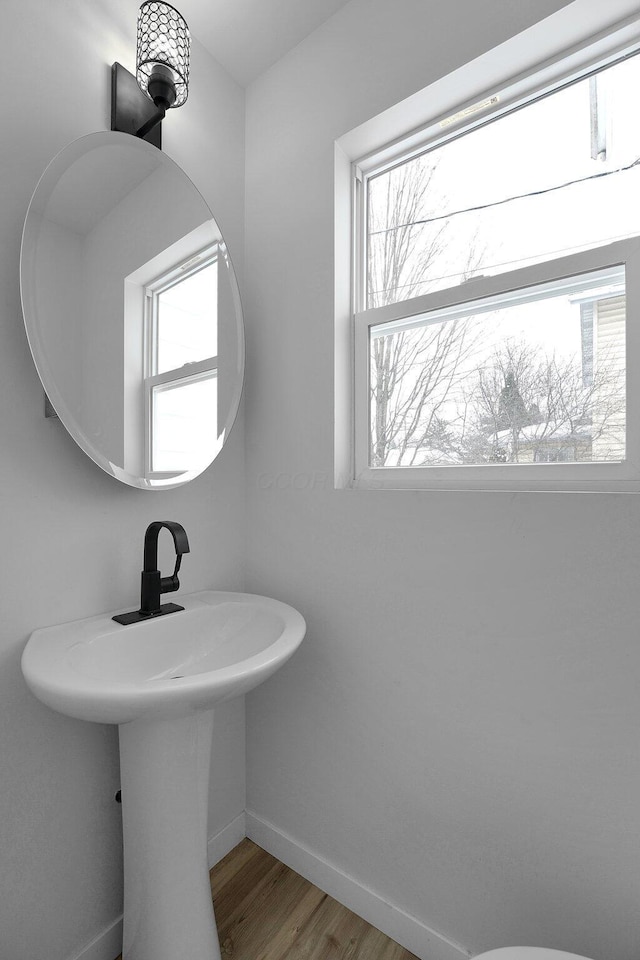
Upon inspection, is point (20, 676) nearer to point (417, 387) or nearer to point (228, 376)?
point (228, 376)

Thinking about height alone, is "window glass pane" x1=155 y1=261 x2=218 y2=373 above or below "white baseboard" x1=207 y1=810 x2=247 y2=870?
above

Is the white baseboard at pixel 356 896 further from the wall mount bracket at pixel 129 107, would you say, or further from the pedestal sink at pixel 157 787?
the wall mount bracket at pixel 129 107

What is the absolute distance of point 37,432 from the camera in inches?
40.3

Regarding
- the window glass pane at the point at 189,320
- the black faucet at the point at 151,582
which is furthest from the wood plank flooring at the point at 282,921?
the window glass pane at the point at 189,320

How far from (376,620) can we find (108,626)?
636 mm

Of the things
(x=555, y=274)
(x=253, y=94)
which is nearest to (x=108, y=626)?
(x=555, y=274)

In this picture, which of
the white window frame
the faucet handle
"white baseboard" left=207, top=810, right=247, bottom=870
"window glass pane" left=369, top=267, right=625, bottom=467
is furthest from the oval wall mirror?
"white baseboard" left=207, top=810, right=247, bottom=870

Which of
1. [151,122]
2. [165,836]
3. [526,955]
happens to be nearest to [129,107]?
[151,122]

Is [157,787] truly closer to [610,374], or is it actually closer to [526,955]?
[526,955]

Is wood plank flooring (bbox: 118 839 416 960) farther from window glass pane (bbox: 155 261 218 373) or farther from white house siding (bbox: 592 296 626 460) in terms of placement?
window glass pane (bbox: 155 261 218 373)

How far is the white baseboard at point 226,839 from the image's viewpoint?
4.49ft

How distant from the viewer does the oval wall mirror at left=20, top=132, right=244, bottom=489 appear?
1.02 meters

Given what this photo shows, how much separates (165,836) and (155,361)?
1.09m

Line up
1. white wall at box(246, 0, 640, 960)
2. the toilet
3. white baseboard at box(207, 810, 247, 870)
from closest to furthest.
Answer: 1. the toilet
2. white wall at box(246, 0, 640, 960)
3. white baseboard at box(207, 810, 247, 870)
